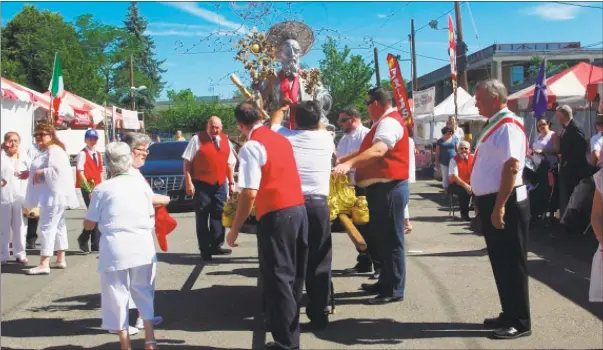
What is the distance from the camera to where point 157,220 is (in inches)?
231

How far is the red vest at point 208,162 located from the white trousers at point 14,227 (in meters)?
2.31

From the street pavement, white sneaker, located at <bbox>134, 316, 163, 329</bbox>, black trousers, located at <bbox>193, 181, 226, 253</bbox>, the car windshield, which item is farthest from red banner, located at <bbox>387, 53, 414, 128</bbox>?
white sneaker, located at <bbox>134, 316, 163, 329</bbox>

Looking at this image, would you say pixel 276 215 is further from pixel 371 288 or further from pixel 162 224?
pixel 371 288

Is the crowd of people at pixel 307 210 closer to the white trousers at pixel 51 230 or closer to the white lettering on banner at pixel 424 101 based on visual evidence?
the white trousers at pixel 51 230

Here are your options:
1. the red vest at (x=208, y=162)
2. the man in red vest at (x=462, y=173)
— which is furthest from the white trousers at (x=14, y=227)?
the man in red vest at (x=462, y=173)

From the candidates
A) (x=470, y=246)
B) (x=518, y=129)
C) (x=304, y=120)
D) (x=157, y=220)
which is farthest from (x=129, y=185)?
(x=470, y=246)

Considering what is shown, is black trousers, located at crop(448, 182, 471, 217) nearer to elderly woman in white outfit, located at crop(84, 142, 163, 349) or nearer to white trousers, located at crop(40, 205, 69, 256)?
white trousers, located at crop(40, 205, 69, 256)

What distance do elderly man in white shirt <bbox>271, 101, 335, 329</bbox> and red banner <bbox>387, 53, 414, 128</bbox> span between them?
10.5 meters

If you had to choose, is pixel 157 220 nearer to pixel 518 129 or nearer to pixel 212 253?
pixel 518 129

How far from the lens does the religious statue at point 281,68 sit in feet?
23.1

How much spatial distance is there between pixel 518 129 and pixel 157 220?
9.90 feet

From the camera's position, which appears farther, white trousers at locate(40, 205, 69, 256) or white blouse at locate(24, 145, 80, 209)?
white blouse at locate(24, 145, 80, 209)

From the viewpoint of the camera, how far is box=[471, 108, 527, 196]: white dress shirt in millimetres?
5117

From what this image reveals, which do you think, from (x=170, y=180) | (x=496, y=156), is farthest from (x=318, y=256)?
(x=170, y=180)
